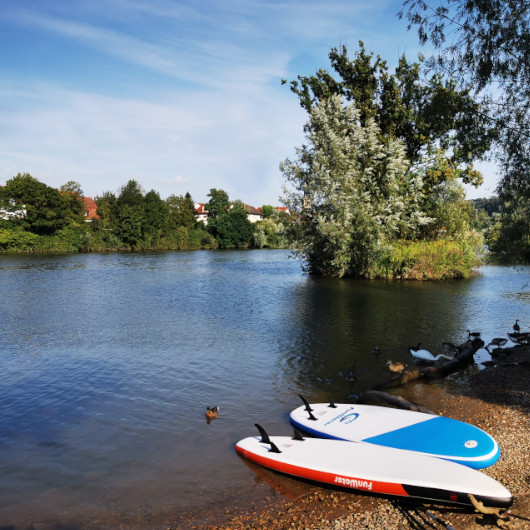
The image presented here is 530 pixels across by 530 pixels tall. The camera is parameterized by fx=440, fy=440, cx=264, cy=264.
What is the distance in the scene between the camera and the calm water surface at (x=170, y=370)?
736 centimetres

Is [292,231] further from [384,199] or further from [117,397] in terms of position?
[117,397]

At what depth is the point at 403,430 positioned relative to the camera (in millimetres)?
7992

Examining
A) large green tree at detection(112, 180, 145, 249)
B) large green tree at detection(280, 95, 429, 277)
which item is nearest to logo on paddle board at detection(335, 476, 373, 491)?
large green tree at detection(280, 95, 429, 277)

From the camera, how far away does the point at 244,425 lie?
9.41 m

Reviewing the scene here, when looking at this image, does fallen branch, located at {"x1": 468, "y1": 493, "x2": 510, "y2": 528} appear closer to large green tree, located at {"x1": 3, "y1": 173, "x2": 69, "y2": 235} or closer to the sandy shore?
the sandy shore

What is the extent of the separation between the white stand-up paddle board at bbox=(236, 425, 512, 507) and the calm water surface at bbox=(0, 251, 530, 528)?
57 cm

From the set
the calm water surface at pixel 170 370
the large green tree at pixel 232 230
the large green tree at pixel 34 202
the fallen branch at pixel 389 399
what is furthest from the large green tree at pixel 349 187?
the large green tree at pixel 232 230

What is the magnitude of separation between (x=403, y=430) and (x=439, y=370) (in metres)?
5.09

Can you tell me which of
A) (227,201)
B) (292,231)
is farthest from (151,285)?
(227,201)

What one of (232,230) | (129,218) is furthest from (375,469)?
(232,230)

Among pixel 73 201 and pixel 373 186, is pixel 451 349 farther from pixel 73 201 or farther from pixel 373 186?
pixel 73 201

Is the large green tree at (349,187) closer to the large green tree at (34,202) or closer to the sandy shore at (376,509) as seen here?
the sandy shore at (376,509)

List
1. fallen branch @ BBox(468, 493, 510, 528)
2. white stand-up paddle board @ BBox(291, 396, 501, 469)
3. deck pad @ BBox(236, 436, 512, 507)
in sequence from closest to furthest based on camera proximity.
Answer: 1. fallen branch @ BBox(468, 493, 510, 528)
2. deck pad @ BBox(236, 436, 512, 507)
3. white stand-up paddle board @ BBox(291, 396, 501, 469)

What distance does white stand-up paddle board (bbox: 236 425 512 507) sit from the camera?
6121 mm
